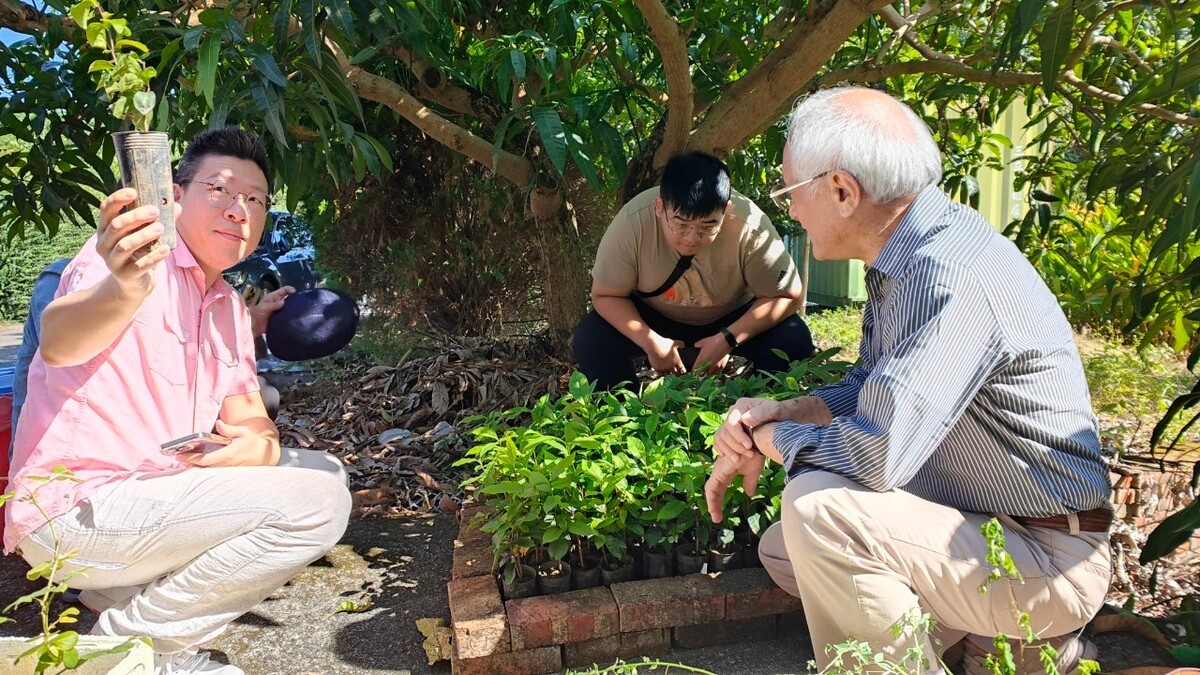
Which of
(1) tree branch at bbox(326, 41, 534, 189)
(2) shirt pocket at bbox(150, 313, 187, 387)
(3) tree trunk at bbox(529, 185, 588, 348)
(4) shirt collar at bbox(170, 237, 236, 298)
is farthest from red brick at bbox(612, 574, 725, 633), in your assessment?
(3) tree trunk at bbox(529, 185, 588, 348)

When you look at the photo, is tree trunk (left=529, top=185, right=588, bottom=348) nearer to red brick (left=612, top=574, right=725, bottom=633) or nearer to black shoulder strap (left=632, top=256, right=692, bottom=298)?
black shoulder strap (left=632, top=256, right=692, bottom=298)

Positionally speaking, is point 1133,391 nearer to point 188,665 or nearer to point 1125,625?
point 1125,625

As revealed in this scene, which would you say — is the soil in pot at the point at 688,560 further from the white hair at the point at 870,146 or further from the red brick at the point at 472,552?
the white hair at the point at 870,146

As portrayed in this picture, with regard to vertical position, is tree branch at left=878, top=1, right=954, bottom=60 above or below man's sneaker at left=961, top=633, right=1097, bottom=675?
above

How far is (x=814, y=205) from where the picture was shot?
2.00 meters

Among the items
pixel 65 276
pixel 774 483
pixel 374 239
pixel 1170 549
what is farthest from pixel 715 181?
pixel 374 239

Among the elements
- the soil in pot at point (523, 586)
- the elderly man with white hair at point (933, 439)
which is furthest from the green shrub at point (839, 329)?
the elderly man with white hair at point (933, 439)

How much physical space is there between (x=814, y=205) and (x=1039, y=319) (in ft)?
1.73

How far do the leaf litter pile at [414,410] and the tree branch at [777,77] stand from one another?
1590mm

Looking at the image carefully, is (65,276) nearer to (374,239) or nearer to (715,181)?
(715,181)

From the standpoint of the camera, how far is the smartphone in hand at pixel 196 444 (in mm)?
2158

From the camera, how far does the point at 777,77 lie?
372cm

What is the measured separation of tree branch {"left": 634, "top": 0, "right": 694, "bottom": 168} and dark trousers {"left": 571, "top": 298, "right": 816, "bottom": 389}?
77 cm

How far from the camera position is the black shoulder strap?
3.85 m
